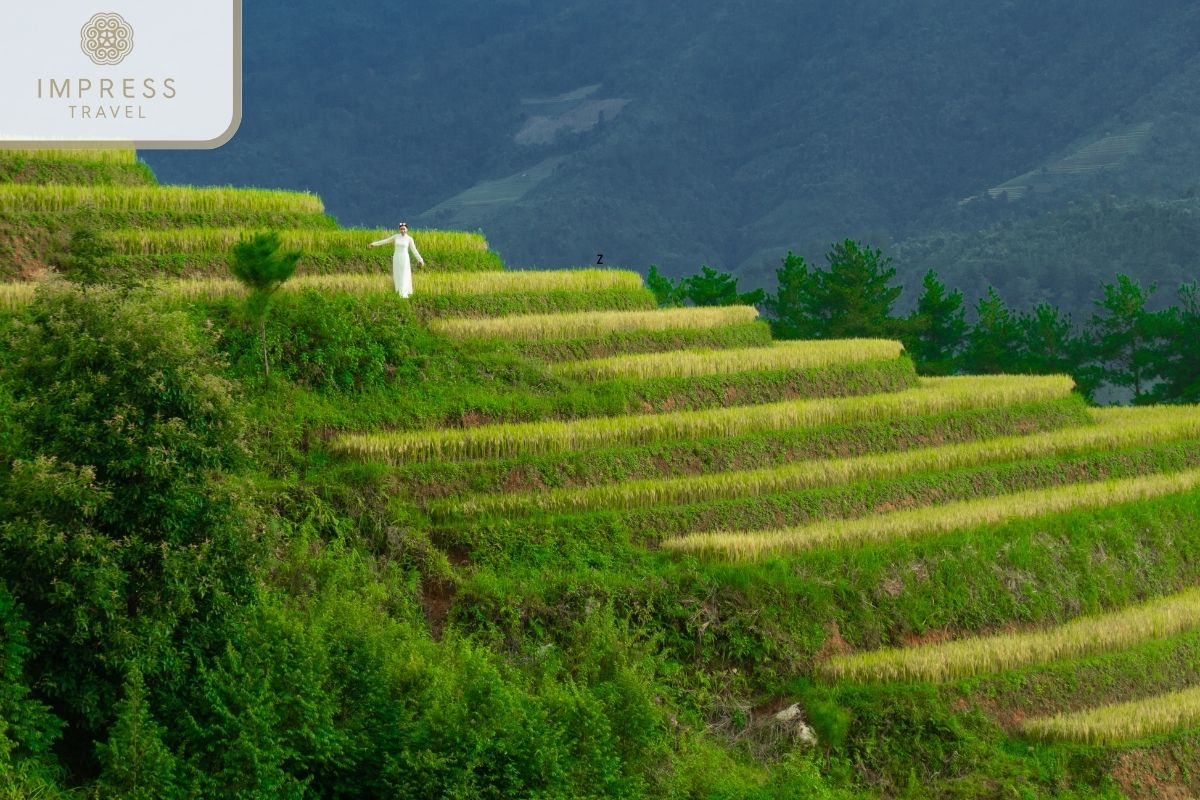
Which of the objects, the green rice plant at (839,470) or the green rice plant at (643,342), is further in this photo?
the green rice plant at (643,342)

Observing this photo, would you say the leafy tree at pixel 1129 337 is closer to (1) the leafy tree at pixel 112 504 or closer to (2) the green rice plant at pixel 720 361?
(2) the green rice plant at pixel 720 361

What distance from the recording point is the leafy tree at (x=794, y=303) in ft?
179

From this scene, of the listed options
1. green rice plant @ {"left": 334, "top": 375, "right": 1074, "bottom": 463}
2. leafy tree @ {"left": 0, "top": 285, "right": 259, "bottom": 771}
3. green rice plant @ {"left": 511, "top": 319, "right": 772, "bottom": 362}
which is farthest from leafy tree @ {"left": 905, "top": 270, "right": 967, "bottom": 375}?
leafy tree @ {"left": 0, "top": 285, "right": 259, "bottom": 771}

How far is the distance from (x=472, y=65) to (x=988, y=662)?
15192 cm

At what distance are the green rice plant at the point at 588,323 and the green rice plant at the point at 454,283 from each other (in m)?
0.86

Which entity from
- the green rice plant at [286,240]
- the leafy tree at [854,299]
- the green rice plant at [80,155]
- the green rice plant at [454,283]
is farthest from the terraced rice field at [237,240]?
the leafy tree at [854,299]

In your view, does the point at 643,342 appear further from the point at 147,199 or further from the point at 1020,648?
the point at 1020,648

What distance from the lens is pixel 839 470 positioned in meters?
26.2

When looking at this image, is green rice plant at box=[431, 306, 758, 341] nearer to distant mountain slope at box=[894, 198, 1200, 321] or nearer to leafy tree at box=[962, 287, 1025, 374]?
leafy tree at box=[962, 287, 1025, 374]

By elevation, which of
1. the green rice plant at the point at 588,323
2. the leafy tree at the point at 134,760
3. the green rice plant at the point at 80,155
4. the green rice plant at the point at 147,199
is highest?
the green rice plant at the point at 80,155

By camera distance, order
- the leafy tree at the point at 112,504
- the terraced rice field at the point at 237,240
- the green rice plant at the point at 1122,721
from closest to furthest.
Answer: the leafy tree at the point at 112,504
the green rice plant at the point at 1122,721
the terraced rice field at the point at 237,240

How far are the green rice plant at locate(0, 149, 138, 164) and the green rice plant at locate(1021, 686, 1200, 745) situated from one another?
18.3 m

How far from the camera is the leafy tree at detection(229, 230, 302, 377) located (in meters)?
23.7

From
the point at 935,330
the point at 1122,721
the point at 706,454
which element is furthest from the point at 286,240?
the point at 935,330
